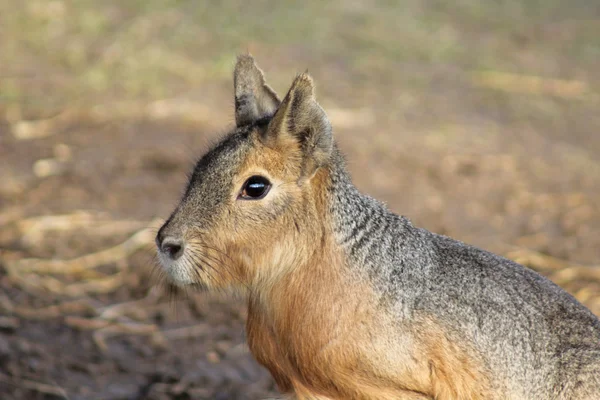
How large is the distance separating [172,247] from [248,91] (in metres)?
0.75

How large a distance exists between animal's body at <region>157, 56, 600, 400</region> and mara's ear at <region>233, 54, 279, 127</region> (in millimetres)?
164

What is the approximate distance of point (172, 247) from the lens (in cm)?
292

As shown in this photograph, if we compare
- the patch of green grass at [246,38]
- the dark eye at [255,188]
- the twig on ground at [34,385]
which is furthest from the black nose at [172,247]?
the patch of green grass at [246,38]

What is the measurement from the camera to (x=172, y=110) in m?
7.34

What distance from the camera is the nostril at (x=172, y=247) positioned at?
291 cm

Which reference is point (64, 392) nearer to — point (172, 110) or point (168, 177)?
point (168, 177)

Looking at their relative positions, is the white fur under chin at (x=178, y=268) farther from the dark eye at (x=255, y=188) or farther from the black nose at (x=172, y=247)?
the dark eye at (x=255, y=188)

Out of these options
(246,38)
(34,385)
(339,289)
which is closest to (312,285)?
(339,289)

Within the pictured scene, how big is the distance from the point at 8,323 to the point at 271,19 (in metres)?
5.80

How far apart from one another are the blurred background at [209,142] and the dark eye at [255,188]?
808 millimetres

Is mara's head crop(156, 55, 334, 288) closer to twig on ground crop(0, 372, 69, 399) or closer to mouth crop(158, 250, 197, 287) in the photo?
mouth crop(158, 250, 197, 287)

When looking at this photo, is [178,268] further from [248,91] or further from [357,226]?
[248,91]

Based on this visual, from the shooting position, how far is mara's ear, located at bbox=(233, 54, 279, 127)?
132 inches

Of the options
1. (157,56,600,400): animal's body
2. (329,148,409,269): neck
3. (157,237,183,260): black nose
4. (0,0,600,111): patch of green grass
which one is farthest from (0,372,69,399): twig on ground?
(0,0,600,111): patch of green grass
